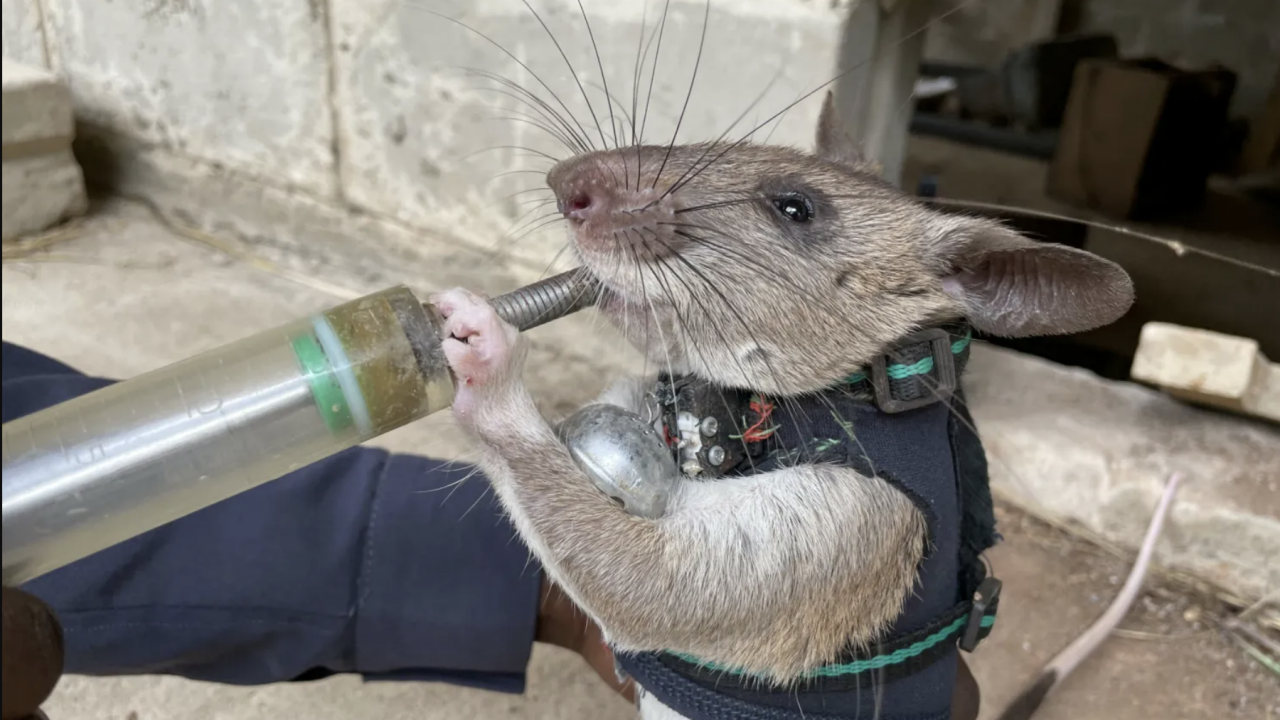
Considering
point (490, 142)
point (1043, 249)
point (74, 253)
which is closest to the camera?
point (1043, 249)

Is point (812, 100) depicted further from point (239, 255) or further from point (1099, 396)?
point (239, 255)

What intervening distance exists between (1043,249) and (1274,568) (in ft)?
5.40

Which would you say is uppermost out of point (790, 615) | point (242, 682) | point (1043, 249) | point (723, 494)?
point (1043, 249)

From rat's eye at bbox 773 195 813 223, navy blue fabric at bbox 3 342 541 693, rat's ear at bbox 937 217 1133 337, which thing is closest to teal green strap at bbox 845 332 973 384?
rat's ear at bbox 937 217 1133 337

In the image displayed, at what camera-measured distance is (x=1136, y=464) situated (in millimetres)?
2422

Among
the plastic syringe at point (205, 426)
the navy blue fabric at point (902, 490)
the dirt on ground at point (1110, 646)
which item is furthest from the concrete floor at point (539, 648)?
the navy blue fabric at point (902, 490)

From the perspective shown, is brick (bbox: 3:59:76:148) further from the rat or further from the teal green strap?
the teal green strap

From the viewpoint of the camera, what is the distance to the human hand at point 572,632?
6.15 feet

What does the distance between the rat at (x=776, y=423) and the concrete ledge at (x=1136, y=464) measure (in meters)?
1.12

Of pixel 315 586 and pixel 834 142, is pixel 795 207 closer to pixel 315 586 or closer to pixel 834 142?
pixel 834 142

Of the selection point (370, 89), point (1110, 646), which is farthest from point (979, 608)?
point (370, 89)

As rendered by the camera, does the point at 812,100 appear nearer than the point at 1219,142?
Yes

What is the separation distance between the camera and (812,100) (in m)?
2.35

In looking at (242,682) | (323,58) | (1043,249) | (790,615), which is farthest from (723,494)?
(323,58)
